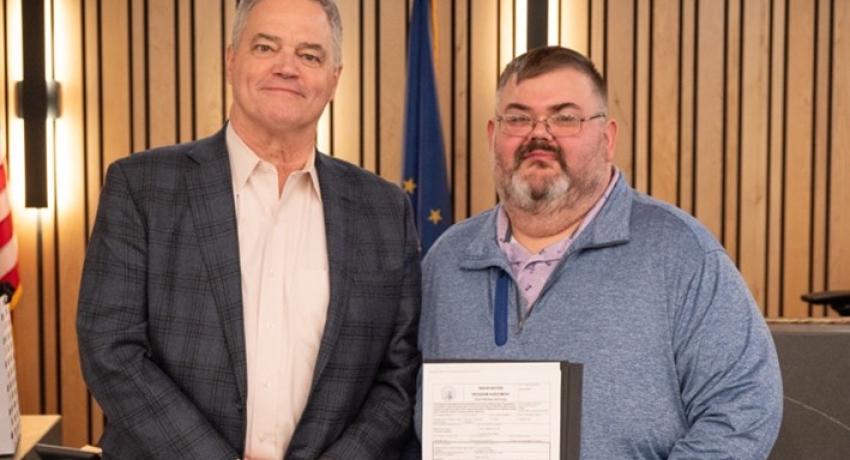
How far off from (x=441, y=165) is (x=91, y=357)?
365cm

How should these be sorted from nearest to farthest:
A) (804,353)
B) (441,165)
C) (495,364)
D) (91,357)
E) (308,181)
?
(495,364)
(91,357)
(308,181)
(804,353)
(441,165)

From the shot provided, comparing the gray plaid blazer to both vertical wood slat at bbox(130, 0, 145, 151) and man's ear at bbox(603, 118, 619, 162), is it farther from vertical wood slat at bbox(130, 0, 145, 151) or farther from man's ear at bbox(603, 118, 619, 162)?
vertical wood slat at bbox(130, 0, 145, 151)

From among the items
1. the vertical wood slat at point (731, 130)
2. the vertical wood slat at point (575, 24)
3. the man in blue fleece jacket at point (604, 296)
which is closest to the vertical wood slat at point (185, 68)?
the vertical wood slat at point (575, 24)

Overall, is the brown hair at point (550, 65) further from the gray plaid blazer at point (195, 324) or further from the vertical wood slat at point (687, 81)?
the vertical wood slat at point (687, 81)

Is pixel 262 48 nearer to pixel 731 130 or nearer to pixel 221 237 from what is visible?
pixel 221 237

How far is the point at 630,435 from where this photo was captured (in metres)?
2.00

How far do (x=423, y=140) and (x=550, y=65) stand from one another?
3.43m

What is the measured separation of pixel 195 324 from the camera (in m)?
2.03

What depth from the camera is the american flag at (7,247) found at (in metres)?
4.97

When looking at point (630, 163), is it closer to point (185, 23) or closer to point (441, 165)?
point (441, 165)

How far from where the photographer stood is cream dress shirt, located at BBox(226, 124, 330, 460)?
6.82ft

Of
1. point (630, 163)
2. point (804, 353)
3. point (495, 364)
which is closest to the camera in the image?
point (495, 364)

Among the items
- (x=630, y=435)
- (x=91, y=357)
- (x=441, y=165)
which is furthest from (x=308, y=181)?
(x=441, y=165)

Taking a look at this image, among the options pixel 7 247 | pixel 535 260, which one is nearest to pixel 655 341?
pixel 535 260
